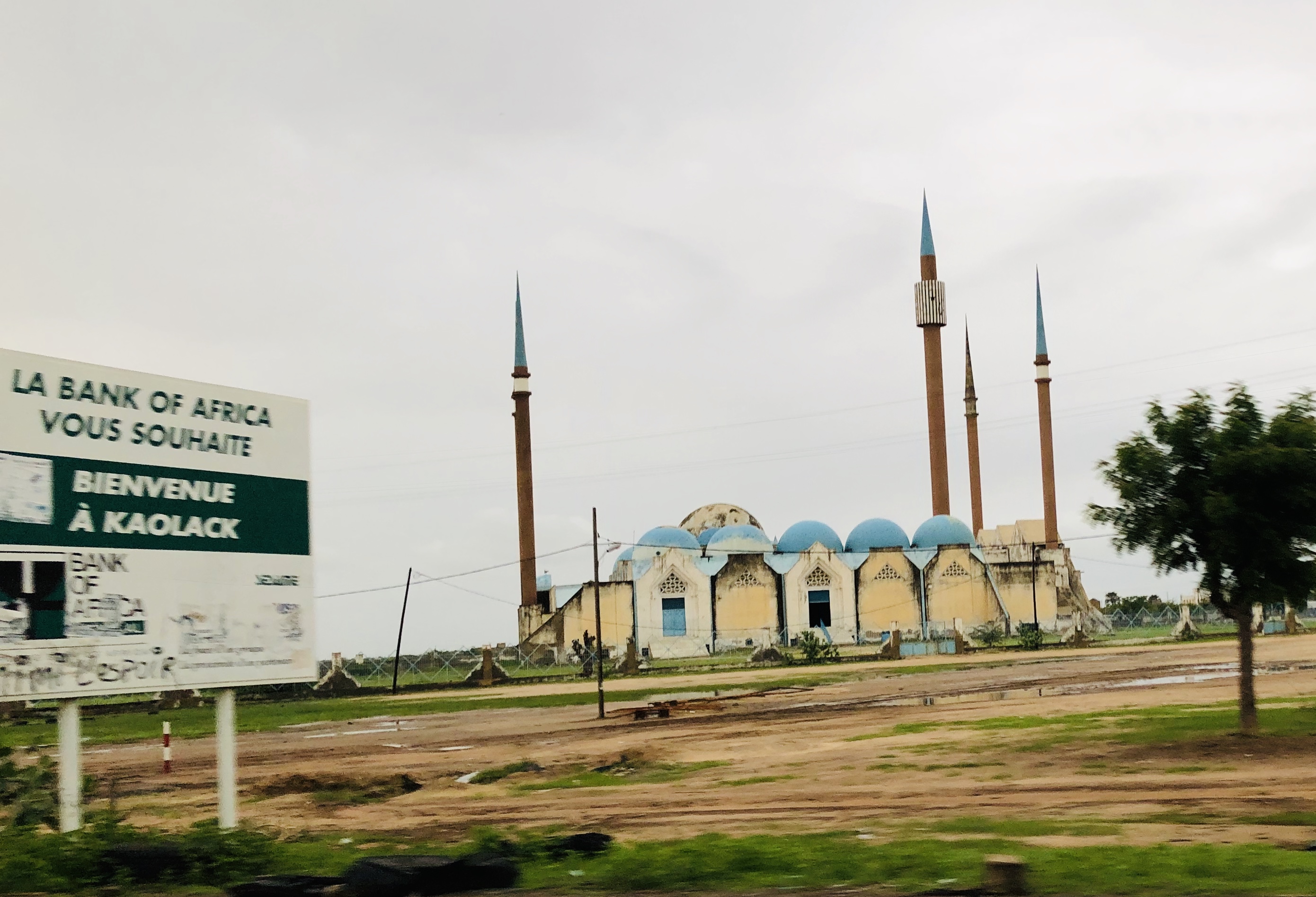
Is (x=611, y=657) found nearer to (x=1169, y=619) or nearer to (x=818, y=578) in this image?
(x=818, y=578)

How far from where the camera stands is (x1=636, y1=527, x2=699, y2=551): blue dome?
87500mm

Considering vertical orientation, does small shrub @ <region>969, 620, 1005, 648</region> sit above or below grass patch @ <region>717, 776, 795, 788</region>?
below

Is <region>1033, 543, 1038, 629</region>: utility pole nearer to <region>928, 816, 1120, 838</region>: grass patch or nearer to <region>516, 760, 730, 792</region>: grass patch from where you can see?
<region>516, 760, 730, 792</region>: grass patch

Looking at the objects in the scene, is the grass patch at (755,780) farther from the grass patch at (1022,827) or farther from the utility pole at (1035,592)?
the utility pole at (1035,592)

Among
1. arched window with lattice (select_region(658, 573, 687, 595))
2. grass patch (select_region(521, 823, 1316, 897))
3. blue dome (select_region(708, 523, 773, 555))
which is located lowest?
grass patch (select_region(521, 823, 1316, 897))

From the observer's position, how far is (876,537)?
9069 cm

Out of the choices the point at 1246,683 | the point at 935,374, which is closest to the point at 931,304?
the point at 935,374

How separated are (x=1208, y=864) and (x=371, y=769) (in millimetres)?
17246

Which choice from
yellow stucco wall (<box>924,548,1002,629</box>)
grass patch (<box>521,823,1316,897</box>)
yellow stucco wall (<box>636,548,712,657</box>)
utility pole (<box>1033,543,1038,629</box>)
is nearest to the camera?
grass patch (<box>521,823,1316,897</box>)

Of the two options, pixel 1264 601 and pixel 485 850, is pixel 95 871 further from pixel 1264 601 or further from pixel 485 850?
pixel 1264 601

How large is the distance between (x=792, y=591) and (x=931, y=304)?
77.3 feet

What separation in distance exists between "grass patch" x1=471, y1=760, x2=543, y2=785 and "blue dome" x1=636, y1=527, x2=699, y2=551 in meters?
63.2

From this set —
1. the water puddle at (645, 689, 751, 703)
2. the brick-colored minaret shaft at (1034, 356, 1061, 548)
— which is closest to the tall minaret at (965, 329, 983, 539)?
the brick-colored minaret shaft at (1034, 356, 1061, 548)

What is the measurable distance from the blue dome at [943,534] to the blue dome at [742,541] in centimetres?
1058
